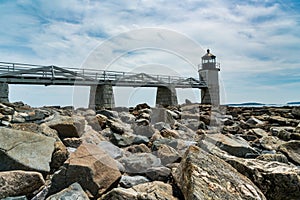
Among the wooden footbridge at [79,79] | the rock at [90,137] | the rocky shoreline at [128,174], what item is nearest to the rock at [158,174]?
the rocky shoreline at [128,174]

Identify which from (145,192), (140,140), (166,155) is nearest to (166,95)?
(140,140)

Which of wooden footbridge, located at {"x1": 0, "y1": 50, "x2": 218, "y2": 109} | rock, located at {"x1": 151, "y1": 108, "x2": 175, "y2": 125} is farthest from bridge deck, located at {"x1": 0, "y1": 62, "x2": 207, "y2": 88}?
rock, located at {"x1": 151, "y1": 108, "x2": 175, "y2": 125}

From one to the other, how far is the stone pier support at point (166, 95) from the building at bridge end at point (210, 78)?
7789 millimetres

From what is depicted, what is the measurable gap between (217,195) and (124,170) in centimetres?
148

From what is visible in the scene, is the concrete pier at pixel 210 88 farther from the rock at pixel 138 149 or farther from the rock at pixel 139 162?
the rock at pixel 139 162

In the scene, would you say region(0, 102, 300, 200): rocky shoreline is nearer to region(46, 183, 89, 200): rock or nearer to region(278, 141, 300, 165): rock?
region(46, 183, 89, 200): rock

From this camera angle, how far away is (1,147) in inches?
130

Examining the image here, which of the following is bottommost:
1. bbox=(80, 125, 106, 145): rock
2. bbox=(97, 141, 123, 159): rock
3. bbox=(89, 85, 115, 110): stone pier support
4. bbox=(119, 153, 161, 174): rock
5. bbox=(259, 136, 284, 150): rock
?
bbox=(259, 136, 284, 150): rock

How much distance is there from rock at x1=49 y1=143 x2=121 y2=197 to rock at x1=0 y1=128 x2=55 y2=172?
0.34 m

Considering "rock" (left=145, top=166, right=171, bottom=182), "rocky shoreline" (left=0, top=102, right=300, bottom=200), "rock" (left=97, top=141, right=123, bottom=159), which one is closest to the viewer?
"rocky shoreline" (left=0, top=102, right=300, bottom=200)

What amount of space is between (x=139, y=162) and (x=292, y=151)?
3.25m

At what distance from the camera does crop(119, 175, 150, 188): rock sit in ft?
10.6

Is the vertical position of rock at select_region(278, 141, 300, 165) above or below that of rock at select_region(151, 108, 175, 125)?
below

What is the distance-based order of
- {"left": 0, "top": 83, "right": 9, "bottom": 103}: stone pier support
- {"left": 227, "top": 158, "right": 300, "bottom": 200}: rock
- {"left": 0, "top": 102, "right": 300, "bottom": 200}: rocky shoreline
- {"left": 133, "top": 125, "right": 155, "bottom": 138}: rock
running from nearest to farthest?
{"left": 0, "top": 102, "right": 300, "bottom": 200}: rocky shoreline
{"left": 227, "top": 158, "right": 300, "bottom": 200}: rock
{"left": 133, "top": 125, "right": 155, "bottom": 138}: rock
{"left": 0, "top": 83, "right": 9, "bottom": 103}: stone pier support
